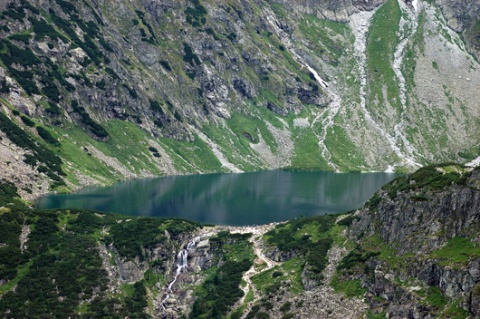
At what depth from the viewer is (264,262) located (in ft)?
324

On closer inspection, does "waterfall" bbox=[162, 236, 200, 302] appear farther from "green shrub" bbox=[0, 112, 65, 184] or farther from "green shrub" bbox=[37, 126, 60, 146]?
"green shrub" bbox=[37, 126, 60, 146]

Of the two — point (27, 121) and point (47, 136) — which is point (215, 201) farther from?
point (27, 121)

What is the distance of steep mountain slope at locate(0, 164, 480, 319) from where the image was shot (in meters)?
71.5

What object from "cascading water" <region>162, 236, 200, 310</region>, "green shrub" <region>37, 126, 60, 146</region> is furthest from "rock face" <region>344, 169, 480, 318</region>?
"green shrub" <region>37, 126, 60, 146</region>


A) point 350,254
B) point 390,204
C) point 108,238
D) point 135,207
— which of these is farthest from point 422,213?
point 135,207

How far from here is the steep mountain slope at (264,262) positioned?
71.5 metres

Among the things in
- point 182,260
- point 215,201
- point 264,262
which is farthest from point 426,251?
point 215,201

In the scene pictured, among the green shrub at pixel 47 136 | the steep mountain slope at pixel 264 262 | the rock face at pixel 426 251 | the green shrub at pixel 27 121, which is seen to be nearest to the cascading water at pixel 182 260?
the steep mountain slope at pixel 264 262

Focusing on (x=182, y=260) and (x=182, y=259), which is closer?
(x=182, y=260)

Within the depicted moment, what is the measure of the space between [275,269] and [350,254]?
46.8 feet

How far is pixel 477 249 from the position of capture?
6644 cm

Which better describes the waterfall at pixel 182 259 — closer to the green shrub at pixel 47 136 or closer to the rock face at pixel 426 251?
the rock face at pixel 426 251

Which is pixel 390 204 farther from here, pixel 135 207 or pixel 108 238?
pixel 135 207

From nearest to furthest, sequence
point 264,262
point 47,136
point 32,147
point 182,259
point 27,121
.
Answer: point 264,262
point 182,259
point 32,147
point 27,121
point 47,136
